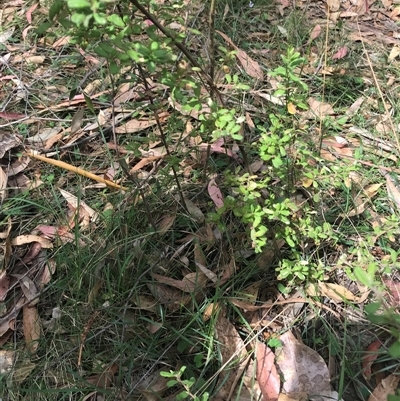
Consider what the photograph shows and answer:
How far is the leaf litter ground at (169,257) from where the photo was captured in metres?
1.52

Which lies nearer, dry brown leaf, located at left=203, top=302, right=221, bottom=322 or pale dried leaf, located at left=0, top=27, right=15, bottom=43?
dry brown leaf, located at left=203, top=302, right=221, bottom=322

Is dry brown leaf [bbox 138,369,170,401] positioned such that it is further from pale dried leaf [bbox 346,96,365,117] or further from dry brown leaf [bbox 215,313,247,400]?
pale dried leaf [bbox 346,96,365,117]

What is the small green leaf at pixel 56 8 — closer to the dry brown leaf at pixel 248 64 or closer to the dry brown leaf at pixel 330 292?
the dry brown leaf at pixel 330 292

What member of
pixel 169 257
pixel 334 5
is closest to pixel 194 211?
pixel 169 257

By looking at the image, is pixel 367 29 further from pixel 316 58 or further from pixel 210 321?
pixel 210 321

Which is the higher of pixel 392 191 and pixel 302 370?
pixel 392 191

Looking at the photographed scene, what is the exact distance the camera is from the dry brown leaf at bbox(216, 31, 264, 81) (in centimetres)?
232

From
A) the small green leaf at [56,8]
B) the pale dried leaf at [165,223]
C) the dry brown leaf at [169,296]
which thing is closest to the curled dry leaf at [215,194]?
the pale dried leaf at [165,223]

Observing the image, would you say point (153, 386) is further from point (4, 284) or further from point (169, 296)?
point (4, 284)

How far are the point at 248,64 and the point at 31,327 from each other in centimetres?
152

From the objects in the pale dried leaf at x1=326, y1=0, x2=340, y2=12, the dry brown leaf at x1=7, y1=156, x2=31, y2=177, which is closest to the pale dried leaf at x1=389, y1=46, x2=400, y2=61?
the pale dried leaf at x1=326, y1=0, x2=340, y2=12

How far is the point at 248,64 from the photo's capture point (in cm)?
236

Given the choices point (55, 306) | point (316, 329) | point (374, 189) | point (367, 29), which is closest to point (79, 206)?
point (55, 306)

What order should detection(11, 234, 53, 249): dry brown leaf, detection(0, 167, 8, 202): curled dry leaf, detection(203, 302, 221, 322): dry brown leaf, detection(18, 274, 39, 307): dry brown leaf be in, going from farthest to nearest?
detection(0, 167, 8, 202): curled dry leaf, detection(11, 234, 53, 249): dry brown leaf, detection(18, 274, 39, 307): dry brown leaf, detection(203, 302, 221, 322): dry brown leaf
